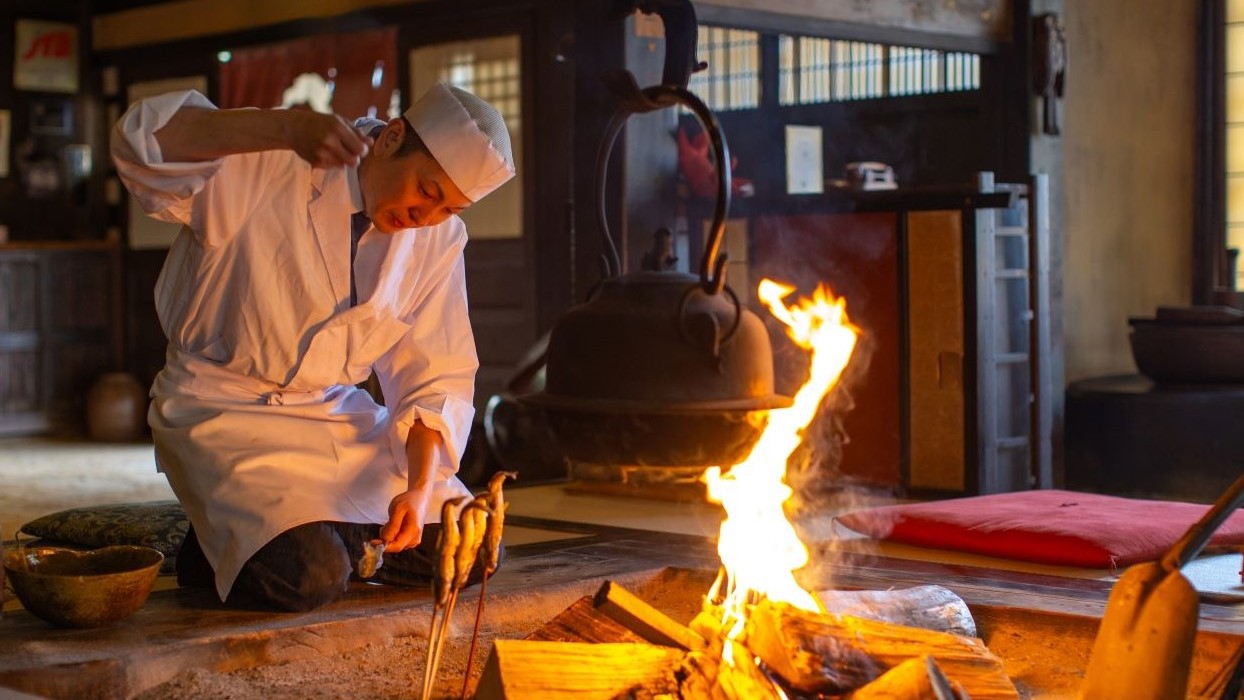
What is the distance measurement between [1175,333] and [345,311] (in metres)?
4.85

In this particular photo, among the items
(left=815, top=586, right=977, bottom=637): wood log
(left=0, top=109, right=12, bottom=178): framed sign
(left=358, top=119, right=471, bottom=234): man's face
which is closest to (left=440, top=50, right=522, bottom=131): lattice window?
(left=0, top=109, right=12, bottom=178): framed sign

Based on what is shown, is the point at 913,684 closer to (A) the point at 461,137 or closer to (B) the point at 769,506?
(B) the point at 769,506

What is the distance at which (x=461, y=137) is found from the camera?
289cm

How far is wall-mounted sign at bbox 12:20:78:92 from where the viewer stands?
10.2m

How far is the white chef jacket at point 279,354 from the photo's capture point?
3062 millimetres

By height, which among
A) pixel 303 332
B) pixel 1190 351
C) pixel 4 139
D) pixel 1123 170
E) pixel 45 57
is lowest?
pixel 1190 351

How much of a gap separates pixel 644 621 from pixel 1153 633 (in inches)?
35.6

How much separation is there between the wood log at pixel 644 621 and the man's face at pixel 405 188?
33.7 inches

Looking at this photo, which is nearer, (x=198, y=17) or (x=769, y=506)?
(x=769, y=506)

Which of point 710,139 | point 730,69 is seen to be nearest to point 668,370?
Result: point 710,139

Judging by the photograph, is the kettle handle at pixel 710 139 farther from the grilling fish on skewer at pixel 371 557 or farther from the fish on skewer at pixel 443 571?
the fish on skewer at pixel 443 571

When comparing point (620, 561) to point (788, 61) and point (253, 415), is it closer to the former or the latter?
point (253, 415)

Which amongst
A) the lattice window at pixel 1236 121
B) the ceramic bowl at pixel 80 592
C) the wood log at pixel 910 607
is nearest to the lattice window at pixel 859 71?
the lattice window at pixel 1236 121

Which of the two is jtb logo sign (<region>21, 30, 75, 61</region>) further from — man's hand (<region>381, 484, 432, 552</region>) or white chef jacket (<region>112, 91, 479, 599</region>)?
man's hand (<region>381, 484, 432, 552</region>)
